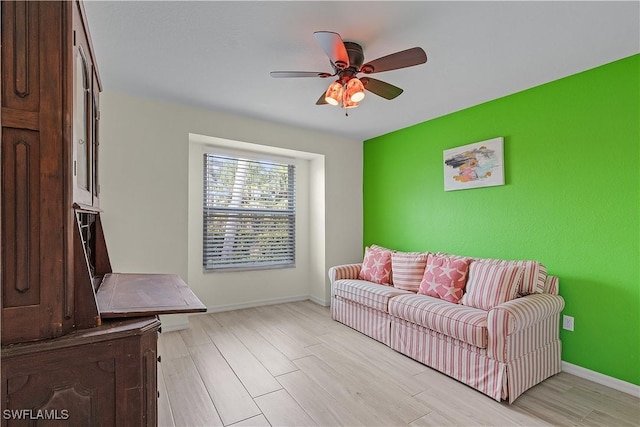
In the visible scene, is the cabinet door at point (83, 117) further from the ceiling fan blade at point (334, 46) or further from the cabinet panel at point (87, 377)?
the ceiling fan blade at point (334, 46)

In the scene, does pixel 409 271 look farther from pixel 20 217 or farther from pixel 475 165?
pixel 20 217

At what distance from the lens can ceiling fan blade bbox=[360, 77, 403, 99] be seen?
2256mm

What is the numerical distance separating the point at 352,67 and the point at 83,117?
1.64 metres

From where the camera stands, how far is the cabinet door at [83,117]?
46.1 inches

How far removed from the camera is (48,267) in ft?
3.09

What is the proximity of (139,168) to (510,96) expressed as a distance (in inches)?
152

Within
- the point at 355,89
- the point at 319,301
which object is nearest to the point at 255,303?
the point at 319,301

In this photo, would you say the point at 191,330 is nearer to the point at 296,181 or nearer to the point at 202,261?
the point at 202,261

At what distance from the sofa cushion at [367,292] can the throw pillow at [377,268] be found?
12 centimetres

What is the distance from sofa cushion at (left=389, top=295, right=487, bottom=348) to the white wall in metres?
1.77

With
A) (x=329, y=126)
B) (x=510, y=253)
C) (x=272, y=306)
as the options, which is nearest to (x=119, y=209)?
(x=272, y=306)

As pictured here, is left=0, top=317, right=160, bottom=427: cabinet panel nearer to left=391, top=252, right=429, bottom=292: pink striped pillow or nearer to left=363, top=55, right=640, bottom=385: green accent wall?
left=391, top=252, right=429, bottom=292: pink striped pillow

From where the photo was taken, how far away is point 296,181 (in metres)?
4.68

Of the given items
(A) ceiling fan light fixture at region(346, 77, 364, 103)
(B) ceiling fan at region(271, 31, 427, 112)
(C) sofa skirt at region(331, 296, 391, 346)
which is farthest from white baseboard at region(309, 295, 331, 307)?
(A) ceiling fan light fixture at region(346, 77, 364, 103)
